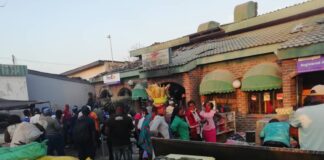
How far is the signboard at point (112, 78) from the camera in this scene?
19078 mm

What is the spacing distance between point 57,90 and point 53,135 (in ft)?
41.2

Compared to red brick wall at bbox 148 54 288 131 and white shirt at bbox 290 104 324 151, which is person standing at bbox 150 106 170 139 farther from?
red brick wall at bbox 148 54 288 131

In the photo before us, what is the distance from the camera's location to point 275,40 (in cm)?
1125

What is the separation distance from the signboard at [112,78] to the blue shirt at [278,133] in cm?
1480

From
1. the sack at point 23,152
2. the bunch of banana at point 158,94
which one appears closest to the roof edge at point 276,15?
the bunch of banana at point 158,94

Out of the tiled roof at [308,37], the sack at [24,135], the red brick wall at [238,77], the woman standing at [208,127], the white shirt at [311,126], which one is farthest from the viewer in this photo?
the red brick wall at [238,77]

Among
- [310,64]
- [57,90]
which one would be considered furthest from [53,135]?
[57,90]

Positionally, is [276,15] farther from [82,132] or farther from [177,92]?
[82,132]

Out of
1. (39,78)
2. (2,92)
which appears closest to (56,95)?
(39,78)

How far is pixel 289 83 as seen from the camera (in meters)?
9.96

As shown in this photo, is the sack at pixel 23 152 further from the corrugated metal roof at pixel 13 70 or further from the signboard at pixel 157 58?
the corrugated metal roof at pixel 13 70

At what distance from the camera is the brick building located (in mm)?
9922

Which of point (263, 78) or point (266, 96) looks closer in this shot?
point (263, 78)

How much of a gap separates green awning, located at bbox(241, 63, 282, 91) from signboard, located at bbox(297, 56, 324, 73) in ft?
4.01
